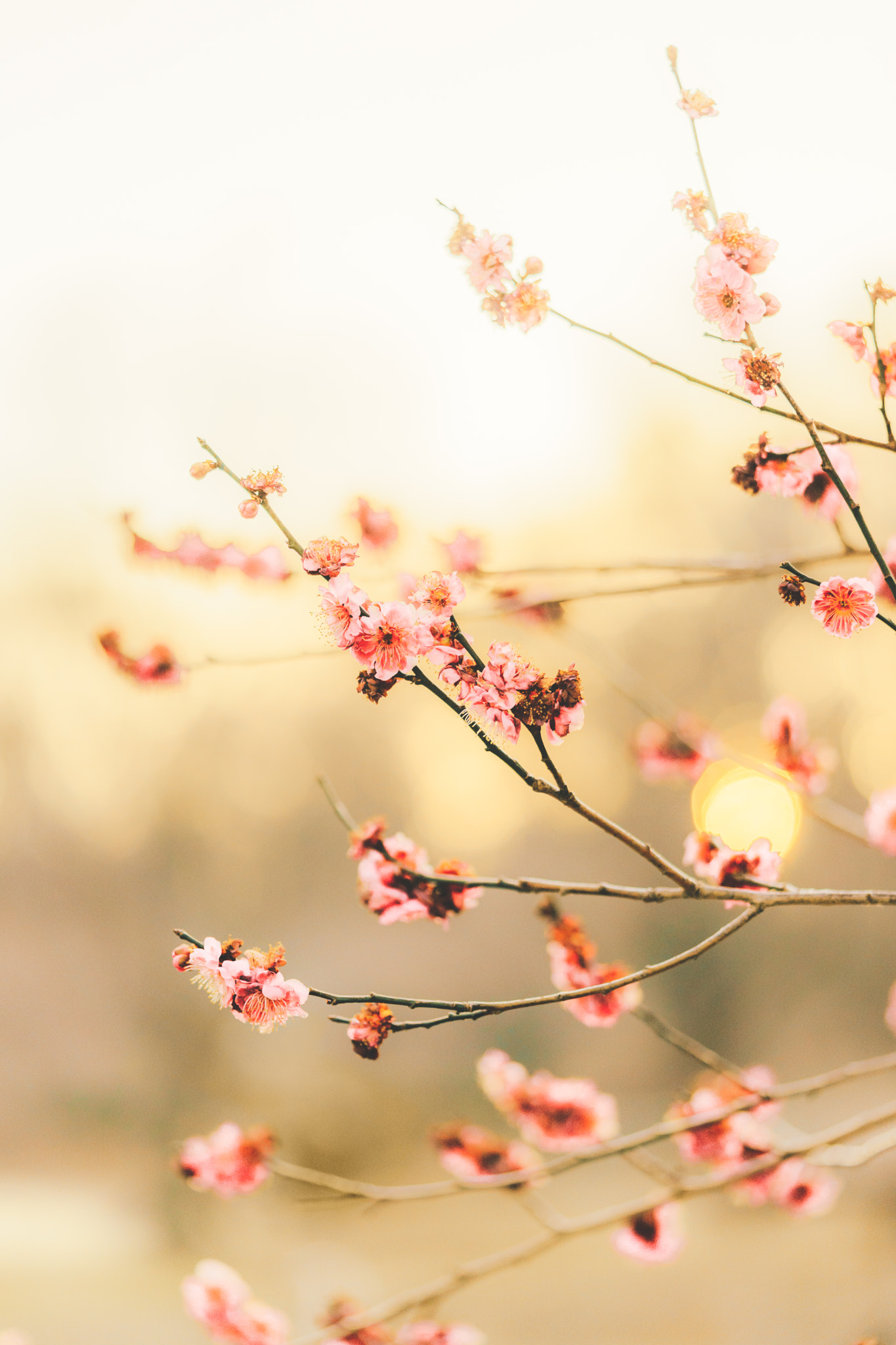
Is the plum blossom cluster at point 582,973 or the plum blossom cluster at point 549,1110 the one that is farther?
the plum blossom cluster at point 549,1110

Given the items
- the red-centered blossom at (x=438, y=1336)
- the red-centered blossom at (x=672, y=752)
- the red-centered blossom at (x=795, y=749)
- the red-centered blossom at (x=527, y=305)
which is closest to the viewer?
the red-centered blossom at (x=527, y=305)

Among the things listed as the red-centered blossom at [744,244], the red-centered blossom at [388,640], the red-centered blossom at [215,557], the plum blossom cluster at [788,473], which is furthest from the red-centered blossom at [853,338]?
the red-centered blossom at [215,557]

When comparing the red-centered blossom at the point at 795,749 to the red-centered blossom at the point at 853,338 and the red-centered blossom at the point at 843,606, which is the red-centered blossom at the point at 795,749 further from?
the red-centered blossom at the point at 843,606

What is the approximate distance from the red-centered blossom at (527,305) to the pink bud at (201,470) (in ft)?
2.40

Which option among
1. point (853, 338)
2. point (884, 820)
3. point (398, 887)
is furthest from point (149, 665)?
point (884, 820)

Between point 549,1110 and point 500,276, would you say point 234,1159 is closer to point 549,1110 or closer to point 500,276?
point 549,1110

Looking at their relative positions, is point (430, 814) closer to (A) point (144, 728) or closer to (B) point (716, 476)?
(A) point (144, 728)

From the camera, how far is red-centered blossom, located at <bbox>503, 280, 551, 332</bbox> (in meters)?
1.78

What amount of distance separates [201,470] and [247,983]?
895mm

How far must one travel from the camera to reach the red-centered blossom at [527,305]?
1.78 metres

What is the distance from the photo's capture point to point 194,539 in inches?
133

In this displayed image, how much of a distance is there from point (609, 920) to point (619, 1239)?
528 inches

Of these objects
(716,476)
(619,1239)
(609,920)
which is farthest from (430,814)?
(619,1239)

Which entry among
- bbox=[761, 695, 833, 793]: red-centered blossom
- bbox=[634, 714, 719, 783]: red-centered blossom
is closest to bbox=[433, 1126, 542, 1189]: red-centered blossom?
bbox=[634, 714, 719, 783]: red-centered blossom
